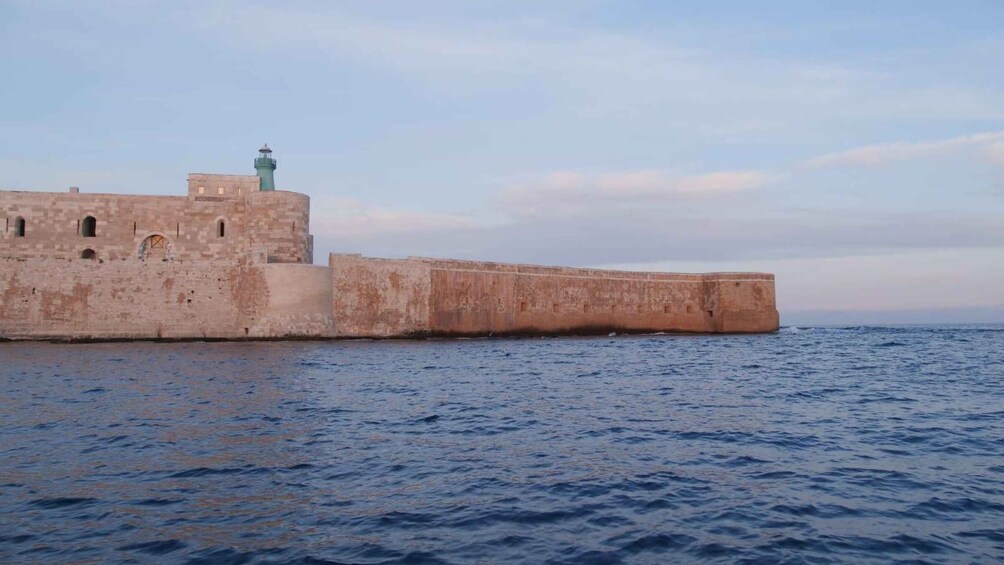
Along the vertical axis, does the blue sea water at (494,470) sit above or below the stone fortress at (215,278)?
below

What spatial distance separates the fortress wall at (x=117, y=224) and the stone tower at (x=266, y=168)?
16.4 ft

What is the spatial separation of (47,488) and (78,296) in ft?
65.9

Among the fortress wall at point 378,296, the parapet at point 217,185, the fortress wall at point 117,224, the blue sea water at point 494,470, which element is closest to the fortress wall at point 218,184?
the parapet at point 217,185

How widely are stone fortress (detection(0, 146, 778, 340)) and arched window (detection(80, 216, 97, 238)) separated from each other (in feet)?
0.16

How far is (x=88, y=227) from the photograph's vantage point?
83.4ft

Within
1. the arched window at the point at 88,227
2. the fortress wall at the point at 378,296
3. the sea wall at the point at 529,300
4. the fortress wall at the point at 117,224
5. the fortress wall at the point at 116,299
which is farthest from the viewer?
Result: the sea wall at the point at 529,300

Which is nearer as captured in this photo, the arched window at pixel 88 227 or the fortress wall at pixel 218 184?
the arched window at pixel 88 227

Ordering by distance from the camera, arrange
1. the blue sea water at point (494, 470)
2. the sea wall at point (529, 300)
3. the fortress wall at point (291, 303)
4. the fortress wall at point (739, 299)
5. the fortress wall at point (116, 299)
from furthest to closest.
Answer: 1. the fortress wall at point (739, 299)
2. the sea wall at point (529, 300)
3. the fortress wall at point (291, 303)
4. the fortress wall at point (116, 299)
5. the blue sea water at point (494, 470)

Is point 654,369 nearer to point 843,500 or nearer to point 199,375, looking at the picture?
point 199,375

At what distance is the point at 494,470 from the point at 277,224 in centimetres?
2059

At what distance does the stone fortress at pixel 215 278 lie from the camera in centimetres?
2348

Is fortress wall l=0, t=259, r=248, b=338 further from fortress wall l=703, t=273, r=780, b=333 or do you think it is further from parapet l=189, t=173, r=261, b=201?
fortress wall l=703, t=273, r=780, b=333

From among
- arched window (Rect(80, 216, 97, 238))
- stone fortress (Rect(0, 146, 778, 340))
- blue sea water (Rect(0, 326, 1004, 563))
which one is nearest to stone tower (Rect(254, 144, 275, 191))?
stone fortress (Rect(0, 146, 778, 340))

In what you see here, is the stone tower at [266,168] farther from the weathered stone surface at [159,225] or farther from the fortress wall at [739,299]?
the fortress wall at [739,299]
